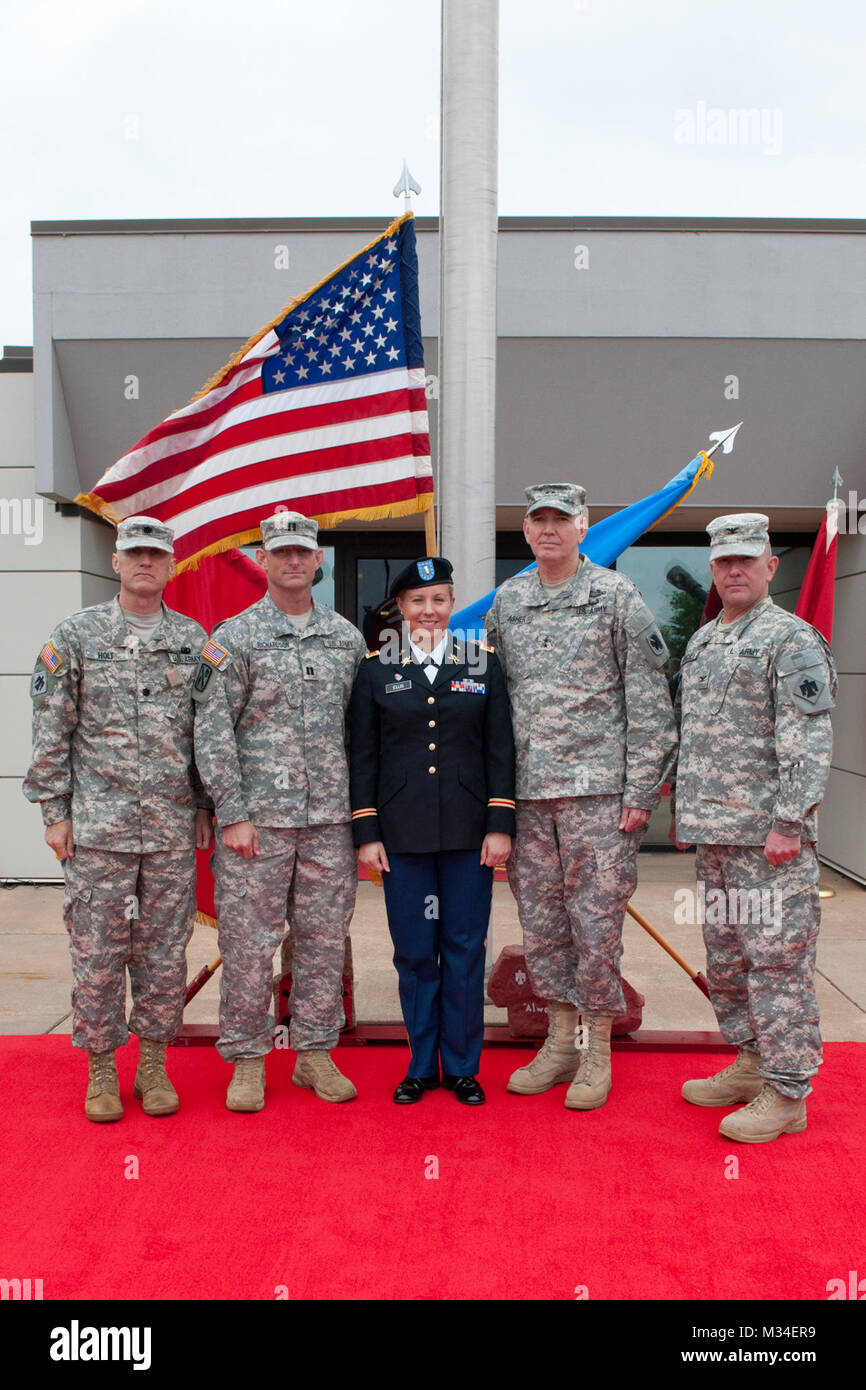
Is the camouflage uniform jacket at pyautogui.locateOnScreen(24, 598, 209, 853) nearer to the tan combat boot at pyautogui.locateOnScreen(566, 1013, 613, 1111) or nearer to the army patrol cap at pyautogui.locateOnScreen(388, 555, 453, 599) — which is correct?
the army patrol cap at pyautogui.locateOnScreen(388, 555, 453, 599)

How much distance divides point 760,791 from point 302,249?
15.9 feet

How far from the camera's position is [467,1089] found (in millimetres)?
3107

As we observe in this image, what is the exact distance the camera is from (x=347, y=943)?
3705mm

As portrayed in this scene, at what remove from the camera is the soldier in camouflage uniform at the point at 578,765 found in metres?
3.04

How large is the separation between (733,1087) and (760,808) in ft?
3.09

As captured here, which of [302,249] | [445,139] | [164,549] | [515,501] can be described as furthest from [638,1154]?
[302,249]

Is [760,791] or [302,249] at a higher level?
[302,249]

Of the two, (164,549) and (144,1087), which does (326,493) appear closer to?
(164,549)

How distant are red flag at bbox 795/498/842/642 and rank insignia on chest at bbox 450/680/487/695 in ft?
10.1

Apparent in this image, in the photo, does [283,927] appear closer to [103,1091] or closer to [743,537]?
[103,1091]

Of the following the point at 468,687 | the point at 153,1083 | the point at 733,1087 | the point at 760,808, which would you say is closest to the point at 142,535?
the point at 468,687

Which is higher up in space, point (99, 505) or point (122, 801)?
point (99, 505)

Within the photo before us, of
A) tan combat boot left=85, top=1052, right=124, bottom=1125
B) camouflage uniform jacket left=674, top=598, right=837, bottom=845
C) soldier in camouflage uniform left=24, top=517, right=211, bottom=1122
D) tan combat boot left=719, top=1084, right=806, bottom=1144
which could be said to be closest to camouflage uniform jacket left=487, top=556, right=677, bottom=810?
camouflage uniform jacket left=674, top=598, right=837, bottom=845

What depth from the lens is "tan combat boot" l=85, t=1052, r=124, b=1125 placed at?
3.00 metres
